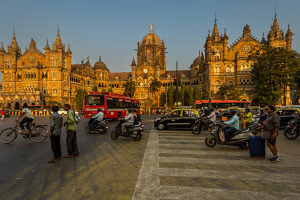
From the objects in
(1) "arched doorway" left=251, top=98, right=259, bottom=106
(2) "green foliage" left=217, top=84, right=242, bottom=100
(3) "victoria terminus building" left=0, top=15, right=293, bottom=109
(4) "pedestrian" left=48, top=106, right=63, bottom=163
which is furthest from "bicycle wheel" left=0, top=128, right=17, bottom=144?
(1) "arched doorway" left=251, top=98, right=259, bottom=106

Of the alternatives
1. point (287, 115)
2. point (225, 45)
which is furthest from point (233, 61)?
point (287, 115)

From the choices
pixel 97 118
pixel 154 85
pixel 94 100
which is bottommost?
pixel 97 118

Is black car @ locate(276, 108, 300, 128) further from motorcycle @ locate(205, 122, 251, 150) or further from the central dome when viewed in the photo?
the central dome

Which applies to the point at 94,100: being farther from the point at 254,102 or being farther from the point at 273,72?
the point at 254,102

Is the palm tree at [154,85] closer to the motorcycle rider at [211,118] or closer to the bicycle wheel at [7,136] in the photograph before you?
the motorcycle rider at [211,118]

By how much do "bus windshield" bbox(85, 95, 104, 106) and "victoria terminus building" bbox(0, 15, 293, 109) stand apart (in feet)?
88.1

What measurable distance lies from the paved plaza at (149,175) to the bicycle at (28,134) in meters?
1.61

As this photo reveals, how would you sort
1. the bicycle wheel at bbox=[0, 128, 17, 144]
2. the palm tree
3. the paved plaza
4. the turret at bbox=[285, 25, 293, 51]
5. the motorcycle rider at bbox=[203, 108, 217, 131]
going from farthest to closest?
1. the palm tree
2. the turret at bbox=[285, 25, 293, 51]
3. the motorcycle rider at bbox=[203, 108, 217, 131]
4. the bicycle wheel at bbox=[0, 128, 17, 144]
5. the paved plaza

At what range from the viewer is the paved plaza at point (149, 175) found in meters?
4.13

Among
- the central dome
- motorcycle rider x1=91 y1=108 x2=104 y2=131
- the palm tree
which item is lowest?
motorcycle rider x1=91 y1=108 x2=104 y2=131

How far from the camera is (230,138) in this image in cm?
827

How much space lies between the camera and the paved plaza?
413 cm

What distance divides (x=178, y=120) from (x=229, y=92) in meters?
41.3

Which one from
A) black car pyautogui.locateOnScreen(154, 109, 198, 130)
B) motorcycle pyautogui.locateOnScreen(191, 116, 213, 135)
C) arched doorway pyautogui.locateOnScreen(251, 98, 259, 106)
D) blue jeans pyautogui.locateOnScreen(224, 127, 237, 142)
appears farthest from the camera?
arched doorway pyautogui.locateOnScreen(251, 98, 259, 106)
